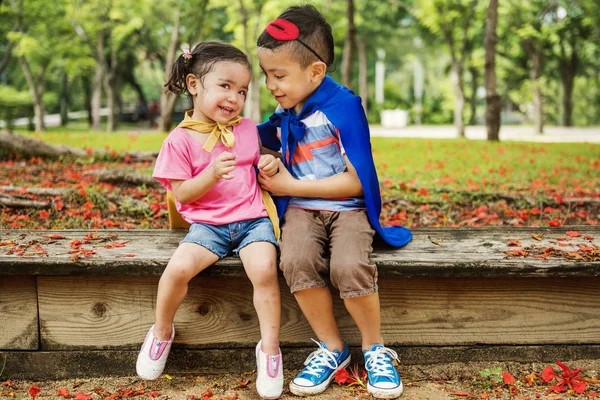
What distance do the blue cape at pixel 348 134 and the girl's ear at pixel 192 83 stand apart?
0.40 m

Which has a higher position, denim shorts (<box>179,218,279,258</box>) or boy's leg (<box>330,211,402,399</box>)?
denim shorts (<box>179,218,279,258</box>)

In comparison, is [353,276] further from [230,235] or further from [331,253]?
[230,235]

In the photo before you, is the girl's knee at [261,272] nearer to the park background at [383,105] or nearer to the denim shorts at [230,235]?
the denim shorts at [230,235]

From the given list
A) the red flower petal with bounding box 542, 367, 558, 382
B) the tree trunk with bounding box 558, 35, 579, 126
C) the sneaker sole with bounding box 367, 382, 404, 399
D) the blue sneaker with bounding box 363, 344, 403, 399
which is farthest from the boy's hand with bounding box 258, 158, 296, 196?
the tree trunk with bounding box 558, 35, 579, 126

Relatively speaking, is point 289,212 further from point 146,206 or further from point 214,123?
point 146,206

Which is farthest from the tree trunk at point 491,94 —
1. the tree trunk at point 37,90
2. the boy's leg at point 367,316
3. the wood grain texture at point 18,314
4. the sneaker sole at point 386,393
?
the tree trunk at point 37,90

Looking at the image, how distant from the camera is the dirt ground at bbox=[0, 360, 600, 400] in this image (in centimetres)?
235

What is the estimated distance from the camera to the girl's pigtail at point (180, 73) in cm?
263

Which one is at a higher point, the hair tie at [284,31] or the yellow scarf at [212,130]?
the hair tie at [284,31]

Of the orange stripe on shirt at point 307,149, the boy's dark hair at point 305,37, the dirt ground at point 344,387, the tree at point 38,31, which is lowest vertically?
the dirt ground at point 344,387

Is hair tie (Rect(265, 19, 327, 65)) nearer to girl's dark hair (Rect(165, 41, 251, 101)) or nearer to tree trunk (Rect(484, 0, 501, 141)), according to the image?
girl's dark hair (Rect(165, 41, 251, 101))

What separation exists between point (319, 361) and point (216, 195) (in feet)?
2.79

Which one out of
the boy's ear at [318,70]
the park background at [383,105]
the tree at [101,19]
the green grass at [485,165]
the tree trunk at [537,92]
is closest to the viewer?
the boy's ear at [318,70]

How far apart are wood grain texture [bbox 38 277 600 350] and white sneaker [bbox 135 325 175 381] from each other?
0.15m
